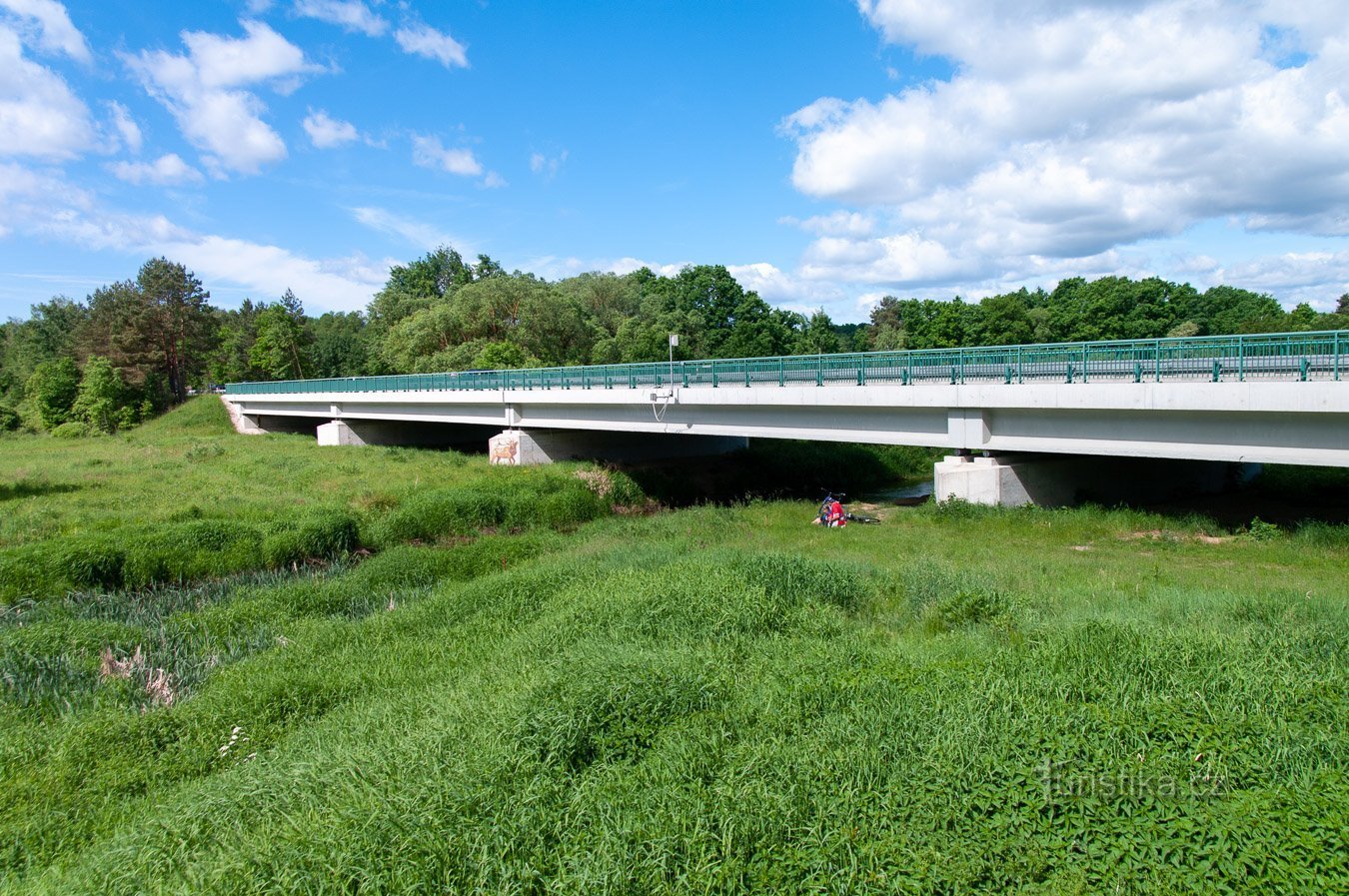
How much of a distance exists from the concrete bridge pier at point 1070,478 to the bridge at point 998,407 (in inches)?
2.1

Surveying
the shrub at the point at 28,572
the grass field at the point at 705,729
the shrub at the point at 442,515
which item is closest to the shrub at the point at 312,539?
the shrub at the point at 442,515

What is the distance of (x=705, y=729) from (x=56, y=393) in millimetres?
67801

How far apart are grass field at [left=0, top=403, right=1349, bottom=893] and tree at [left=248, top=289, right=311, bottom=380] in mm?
54621

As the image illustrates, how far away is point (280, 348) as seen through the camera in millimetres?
64875

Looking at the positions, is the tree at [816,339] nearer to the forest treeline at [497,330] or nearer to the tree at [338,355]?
the forest treeline at [497,330]

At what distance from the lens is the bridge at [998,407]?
14570 millimetres

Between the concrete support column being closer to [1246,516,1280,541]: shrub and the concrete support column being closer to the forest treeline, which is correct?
the forest treeline

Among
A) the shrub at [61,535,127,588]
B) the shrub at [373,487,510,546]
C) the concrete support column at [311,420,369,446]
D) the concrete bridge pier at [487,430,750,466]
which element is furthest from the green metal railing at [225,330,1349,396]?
the concrete support column at [311,420,369,446]

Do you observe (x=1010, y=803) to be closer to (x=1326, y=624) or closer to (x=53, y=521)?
(x=1326, y=624)

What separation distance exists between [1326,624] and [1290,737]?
12.2 feet

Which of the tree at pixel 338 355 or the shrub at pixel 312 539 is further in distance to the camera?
the tree at pixel 338 355

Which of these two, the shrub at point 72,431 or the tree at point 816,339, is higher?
the tree at point 816,339

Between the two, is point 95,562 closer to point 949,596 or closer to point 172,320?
point 949,596

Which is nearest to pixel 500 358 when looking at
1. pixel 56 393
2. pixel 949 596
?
pixel 56 393
